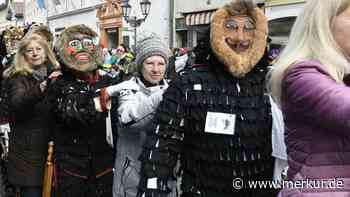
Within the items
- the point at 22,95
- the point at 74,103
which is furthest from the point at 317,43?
the point at 22,95

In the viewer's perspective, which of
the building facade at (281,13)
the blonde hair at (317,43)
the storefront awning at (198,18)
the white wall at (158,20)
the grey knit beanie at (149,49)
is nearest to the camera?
the blonde hair at (317,43)

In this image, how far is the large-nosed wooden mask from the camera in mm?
2633

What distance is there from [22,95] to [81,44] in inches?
21.8

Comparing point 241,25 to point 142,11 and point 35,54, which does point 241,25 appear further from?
point 142,11

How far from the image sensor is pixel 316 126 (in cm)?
159

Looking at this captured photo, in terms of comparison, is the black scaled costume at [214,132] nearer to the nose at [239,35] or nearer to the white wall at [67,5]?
the nose at [239,35]

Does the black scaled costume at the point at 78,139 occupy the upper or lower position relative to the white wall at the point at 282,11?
lower

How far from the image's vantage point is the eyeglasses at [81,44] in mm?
3820

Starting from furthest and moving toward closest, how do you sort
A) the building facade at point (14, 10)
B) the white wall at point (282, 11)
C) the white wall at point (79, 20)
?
the building facade at point (14, 10) < the white wall at point (79, 20) < the white wall at point (282, 11)

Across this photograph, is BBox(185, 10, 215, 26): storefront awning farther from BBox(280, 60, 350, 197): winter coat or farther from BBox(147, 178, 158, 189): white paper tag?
BBox(280, 60, 350, 197): winter coat

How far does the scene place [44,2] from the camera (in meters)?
36.9

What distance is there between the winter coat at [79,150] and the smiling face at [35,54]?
52 centimetres

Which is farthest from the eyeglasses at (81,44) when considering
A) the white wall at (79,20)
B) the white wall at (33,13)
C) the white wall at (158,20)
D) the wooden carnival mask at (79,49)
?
the white wall at (33,13)

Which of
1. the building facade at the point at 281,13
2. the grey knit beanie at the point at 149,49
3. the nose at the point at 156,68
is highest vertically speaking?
the building facade at the point at 281,13
